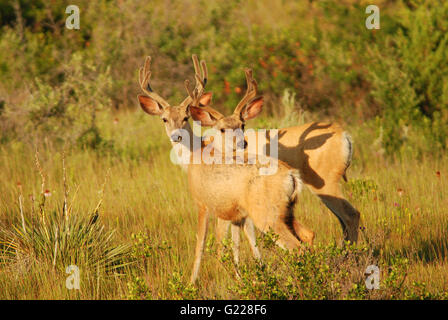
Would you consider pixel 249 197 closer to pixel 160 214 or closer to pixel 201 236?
pixel 201 236

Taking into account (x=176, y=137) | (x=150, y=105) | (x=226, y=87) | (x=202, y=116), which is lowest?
(x=176, y=137)

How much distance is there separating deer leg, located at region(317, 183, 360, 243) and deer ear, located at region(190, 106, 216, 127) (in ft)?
4.69

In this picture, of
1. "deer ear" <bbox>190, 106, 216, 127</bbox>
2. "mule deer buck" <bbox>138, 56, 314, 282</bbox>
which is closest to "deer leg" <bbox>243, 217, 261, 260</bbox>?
"mule deer buck" <bbox>138, 56, 314, 282</bbox>

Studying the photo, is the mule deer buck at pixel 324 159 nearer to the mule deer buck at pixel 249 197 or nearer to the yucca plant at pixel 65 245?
the mule deer buck at pixel 249 197

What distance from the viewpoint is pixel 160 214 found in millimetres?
6770

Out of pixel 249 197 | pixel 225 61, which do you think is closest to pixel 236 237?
pixel 249 197

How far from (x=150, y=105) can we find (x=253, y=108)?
3.97 feet

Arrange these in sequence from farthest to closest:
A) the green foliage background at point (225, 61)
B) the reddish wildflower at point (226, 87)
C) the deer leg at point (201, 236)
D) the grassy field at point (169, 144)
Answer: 1. the reddish wildflower at point (226, 87)
2. the green foliage background at point (225, 61)
3. the deer leg at point (201, 236)
4. the grassy field at point (169, 144)

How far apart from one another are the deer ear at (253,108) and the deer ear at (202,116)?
0.47 m

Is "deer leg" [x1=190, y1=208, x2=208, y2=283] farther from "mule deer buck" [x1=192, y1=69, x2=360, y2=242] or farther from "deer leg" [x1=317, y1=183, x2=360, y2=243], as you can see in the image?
"deer leg" [x1=317, y1=183, x2=360, y2=243]

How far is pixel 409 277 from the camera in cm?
478

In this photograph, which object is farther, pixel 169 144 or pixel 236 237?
pixel 169 144

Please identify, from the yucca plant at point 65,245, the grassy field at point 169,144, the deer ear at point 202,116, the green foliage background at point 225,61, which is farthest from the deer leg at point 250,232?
the green foliage background at point 225,61

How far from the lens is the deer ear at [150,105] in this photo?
6695 mm
